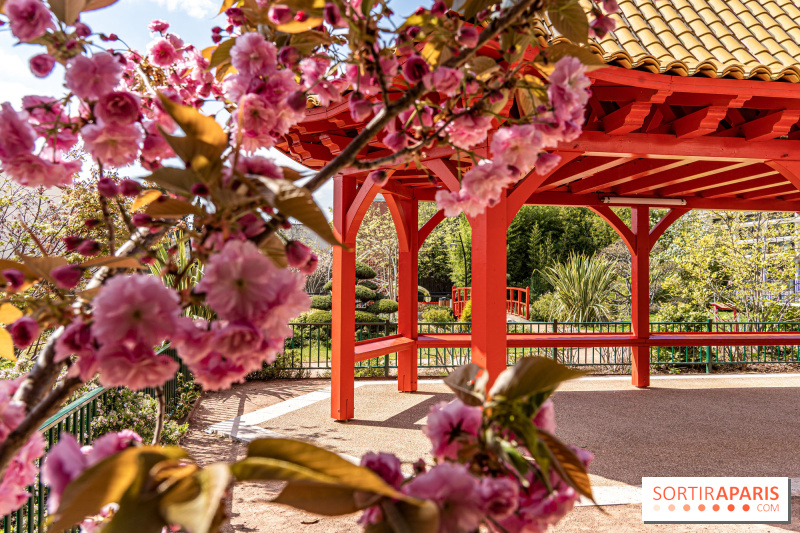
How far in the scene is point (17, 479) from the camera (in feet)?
2.29

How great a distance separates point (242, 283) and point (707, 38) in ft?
15.7

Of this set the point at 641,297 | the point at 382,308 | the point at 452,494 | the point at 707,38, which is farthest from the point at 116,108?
the point at 382,308

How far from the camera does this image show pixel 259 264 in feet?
1.73

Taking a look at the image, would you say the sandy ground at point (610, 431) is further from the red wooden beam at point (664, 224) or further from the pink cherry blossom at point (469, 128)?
the pink cherry blossom at point (469, 128)

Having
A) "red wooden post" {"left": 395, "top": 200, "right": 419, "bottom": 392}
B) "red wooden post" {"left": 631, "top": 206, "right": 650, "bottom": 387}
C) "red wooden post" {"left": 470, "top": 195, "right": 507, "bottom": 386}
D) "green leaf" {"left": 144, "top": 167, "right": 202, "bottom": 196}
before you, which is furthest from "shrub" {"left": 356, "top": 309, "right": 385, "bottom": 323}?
"green leaf" {"left": 144, "top": 167, "right": 202, "bottom": 196}

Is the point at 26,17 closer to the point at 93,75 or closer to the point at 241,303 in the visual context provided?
the point at 93,75

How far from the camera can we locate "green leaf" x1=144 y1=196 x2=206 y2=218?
606 millimetres

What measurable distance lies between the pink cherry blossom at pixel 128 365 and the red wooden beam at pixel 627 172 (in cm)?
530

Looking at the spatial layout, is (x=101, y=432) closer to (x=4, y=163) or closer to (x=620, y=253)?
(x=4, y=163)

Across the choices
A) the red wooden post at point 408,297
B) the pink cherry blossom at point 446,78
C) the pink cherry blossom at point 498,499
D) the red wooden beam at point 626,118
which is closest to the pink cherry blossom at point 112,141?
the pink cherry blossom at point 446,78

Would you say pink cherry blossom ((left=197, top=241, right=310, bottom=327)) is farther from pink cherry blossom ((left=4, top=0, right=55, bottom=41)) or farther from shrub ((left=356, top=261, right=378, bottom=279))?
shrub ((left=356, top=261, right=378, bottom=279))

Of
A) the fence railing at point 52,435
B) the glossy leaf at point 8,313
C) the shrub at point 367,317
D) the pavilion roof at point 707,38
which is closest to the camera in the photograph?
the glossy leaf at point 8,313

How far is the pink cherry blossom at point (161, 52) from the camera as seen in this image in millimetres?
1269

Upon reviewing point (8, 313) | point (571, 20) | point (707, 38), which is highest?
point (707, 38)
